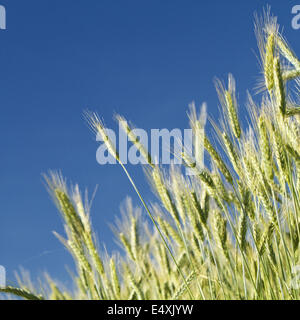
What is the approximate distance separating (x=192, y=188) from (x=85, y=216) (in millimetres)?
534

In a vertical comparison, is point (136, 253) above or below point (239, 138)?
below

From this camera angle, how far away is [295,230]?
219 cm

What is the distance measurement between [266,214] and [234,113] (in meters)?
0.51

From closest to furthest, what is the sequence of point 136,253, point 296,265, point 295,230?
point 296,265
point 295,230
point 136,253

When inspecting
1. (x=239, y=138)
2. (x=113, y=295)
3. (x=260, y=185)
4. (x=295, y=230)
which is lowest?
(x=113, y=295)

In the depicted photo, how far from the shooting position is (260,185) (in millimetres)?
2088

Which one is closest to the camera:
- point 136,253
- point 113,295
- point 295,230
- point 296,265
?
point 296,265

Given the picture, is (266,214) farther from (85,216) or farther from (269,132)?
(85,216)

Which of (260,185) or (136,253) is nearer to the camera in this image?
(260,185)
